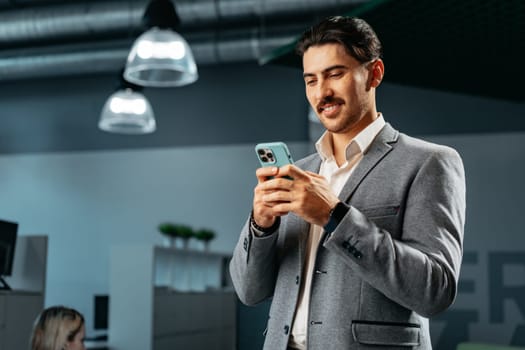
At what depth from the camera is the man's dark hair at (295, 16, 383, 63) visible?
139cm

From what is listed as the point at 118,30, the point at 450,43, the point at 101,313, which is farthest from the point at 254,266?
the point at 118,30

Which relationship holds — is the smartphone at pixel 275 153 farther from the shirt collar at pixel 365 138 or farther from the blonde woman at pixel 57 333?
the blonde woman at pixel 57 333

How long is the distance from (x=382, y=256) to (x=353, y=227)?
0.23 feet

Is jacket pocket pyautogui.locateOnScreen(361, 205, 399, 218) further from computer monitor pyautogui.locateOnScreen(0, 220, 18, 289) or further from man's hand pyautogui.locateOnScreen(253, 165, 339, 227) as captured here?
computer monitor pyautogui.locateOnScreen(0, 220, 18, 289)

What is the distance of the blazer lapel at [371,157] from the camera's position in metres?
1.38

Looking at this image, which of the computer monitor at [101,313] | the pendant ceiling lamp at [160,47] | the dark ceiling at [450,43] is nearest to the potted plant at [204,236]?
the computer monitor at [101,313]

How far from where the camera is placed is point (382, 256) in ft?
3.99

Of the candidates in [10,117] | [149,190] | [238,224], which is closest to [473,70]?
[238,224]

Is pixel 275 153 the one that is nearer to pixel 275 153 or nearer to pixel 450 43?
pixel 275 153

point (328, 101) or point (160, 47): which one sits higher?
point (160, 47)

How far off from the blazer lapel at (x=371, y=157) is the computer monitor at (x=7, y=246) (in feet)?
14.0

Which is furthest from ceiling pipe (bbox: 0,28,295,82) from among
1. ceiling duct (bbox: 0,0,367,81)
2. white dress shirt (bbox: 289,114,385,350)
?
white dress shirt (bbox: 289,114,385,350)

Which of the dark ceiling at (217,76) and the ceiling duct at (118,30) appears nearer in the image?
the dark ceiling at (217,76)

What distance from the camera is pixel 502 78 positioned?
20.5ft
